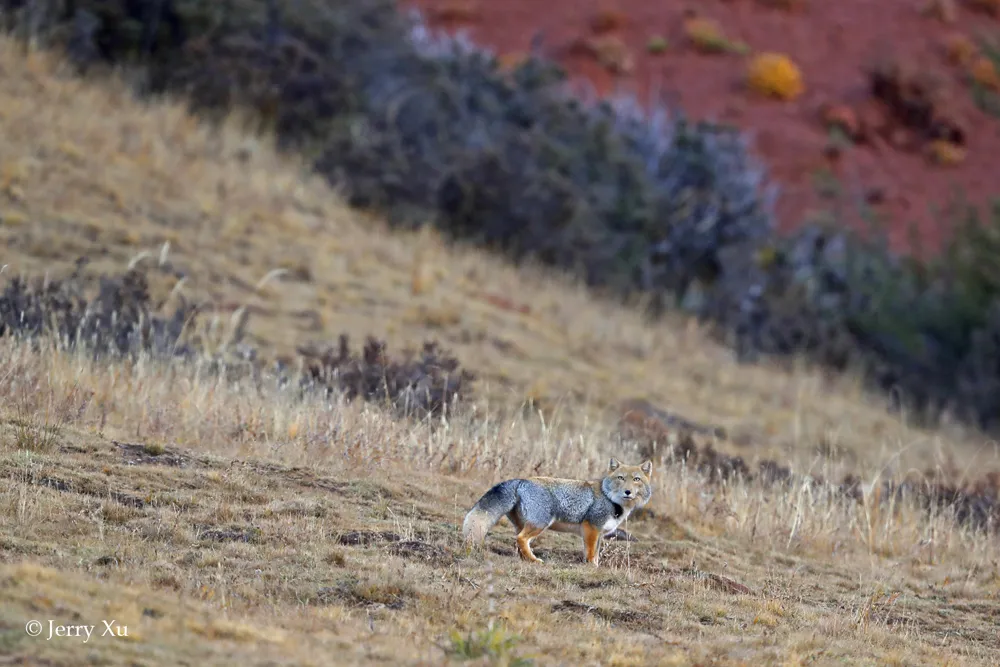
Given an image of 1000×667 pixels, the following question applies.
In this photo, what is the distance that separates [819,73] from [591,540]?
42.6m

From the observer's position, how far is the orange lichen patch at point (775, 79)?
1800 inches

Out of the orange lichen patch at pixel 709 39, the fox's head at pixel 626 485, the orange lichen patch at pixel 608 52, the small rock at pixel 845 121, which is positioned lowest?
the fox's head at pixel 626 485

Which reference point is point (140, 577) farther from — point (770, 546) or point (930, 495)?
point (930, 495)

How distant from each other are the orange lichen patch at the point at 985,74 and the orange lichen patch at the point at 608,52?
12.5 meters

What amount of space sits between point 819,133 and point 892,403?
24.2 m

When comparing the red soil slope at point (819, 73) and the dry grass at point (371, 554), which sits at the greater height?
the red soil slope at point (819, 73)

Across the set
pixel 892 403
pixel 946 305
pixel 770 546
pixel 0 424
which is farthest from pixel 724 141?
pixel 0 424

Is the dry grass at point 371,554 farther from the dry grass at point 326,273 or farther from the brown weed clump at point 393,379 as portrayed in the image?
the dry grass at point 326,273

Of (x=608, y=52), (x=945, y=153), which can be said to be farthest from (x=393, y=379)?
(x=945, y=153)

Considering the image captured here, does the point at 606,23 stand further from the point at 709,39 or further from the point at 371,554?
the point at 371,554

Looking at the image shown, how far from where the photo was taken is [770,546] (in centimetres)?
976

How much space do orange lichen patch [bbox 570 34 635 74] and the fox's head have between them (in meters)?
38.7

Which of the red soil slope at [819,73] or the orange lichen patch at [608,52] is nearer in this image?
the red soil slope at [819,73]

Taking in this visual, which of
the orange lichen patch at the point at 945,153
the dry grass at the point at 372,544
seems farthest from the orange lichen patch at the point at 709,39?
the dry grass at the point at 372,544
